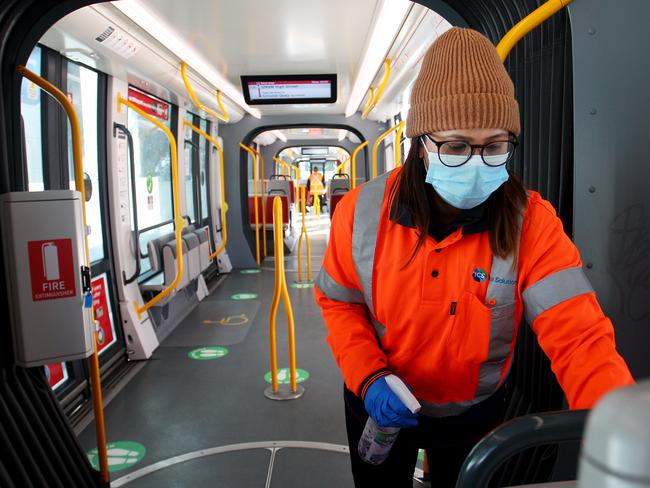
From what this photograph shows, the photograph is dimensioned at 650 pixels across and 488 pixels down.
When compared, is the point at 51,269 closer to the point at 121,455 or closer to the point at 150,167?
the point at 121,455

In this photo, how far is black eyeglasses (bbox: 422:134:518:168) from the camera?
1339 millimetres

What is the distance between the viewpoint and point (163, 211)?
6.71 metres

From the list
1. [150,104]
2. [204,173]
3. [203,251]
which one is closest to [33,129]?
[150,104]

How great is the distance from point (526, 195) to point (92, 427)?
3219 millimetres

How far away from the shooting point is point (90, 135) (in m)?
4.31

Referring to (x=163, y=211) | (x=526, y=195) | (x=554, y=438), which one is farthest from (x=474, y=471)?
(x=163, y=211)

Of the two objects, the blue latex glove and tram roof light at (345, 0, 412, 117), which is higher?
tram roof light at (345, 0, 412, 117)

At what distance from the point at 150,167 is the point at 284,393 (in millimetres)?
3760

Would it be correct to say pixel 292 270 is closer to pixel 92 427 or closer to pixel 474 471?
pixel 92 427

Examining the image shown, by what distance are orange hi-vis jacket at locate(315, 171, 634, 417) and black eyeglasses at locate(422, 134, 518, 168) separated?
0.15 metres

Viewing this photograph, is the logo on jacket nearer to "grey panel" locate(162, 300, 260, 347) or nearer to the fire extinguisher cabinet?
the fire extinguisher cabinet

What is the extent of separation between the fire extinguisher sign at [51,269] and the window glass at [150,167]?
354 cm

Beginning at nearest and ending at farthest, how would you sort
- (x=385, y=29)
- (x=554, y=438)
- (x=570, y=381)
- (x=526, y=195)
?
1. (x=554, y=438)
2. (x=570, y=381)
3. (x=526, y=195)
4. (x=385, y=29)

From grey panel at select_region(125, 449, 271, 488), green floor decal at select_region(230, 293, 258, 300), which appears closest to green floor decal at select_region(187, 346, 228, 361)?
grey panel at select_region(125, 449, 271, 488)
